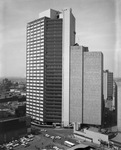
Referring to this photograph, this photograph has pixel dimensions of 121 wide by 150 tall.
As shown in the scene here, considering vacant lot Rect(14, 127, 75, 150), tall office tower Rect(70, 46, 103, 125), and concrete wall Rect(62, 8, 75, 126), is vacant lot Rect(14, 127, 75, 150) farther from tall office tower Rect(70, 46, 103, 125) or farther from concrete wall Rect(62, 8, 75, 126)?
tall office tower Rect(70, 46, 103, 125)

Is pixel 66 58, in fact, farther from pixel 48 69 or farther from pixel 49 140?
pixel 49 140

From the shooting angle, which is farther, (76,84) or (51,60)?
(51,60)

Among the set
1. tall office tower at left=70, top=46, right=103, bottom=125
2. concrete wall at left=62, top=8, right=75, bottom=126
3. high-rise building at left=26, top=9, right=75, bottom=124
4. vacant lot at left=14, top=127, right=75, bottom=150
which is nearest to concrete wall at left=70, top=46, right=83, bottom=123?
tall office tower at left=70, top=46, right=103, bottom=125

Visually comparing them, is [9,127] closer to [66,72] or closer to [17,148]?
[17,148]

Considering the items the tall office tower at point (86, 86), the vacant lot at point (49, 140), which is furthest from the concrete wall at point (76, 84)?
the vacant lot at point (49, 140)

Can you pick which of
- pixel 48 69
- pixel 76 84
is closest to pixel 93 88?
pixel 76 84

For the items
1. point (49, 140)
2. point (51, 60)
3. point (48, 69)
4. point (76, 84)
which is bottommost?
point (49, 140)

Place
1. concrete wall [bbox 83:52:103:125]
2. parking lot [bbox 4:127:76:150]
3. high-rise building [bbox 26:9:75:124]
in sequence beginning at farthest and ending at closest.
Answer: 1. high-rise building [bbox 26:9:75:124]
2. concrete wall [bbox 83:52:103:125]
3. parking lot [bbox 4:127:76:150]
